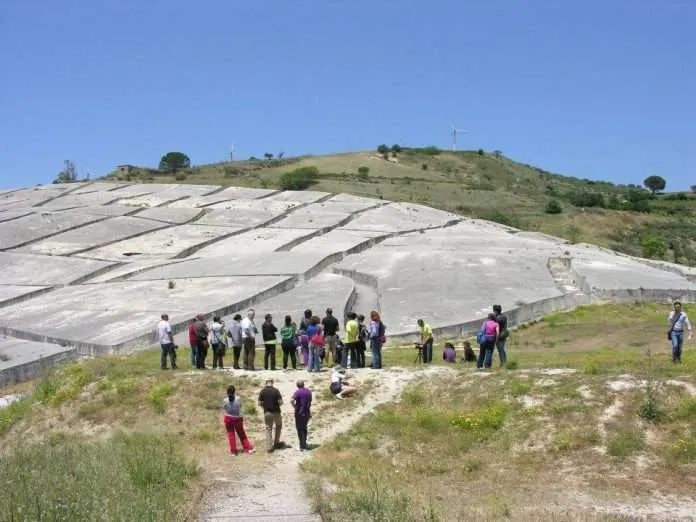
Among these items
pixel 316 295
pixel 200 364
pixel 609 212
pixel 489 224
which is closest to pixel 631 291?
pixel 316 295

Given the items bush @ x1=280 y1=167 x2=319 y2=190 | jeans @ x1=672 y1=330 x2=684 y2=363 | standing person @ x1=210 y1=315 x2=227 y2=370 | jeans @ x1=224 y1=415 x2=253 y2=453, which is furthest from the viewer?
bush @ x1=280 y1=167 x2=319 y2=190

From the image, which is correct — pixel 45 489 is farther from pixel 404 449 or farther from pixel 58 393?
pixel 58 393

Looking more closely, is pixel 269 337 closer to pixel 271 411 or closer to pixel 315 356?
pixel 315 356

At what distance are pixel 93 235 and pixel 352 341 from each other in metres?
31.4

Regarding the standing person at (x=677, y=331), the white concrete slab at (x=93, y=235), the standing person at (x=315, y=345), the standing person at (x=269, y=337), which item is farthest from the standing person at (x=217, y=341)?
the white concrete slab at (x=93, y=235)

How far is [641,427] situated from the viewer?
11914 millimetres

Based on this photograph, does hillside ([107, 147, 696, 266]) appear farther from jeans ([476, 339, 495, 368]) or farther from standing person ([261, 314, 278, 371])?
standing person ([261, 314, 278, 371])

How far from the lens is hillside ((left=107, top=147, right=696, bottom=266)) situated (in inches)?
2378

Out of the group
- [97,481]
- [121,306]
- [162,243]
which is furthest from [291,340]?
[162,243]

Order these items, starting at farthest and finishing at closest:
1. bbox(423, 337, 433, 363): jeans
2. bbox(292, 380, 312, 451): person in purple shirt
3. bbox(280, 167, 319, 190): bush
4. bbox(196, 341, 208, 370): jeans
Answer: bbox(280, 167, 319, 190): bush
bbox(423, 337, 433, 363): jeans
bbox(196, 341, 208, 370): jeans
bbox(292, 380, 312, 451): person in purple shirt

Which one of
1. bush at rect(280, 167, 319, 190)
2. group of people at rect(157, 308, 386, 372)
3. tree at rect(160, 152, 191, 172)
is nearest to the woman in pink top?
group of people at rect(157, 308, 386, 372)

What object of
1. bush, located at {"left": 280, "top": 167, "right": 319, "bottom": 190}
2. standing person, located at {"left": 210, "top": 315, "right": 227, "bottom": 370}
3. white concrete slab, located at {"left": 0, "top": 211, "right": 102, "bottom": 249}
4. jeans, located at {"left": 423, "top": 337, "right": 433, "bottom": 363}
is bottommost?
jeans, located at {"left": 423, "top": 337, "right": 433, "bottom": 363}

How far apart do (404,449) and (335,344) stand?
484 cm

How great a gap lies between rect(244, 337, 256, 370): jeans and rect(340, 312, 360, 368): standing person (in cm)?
179
